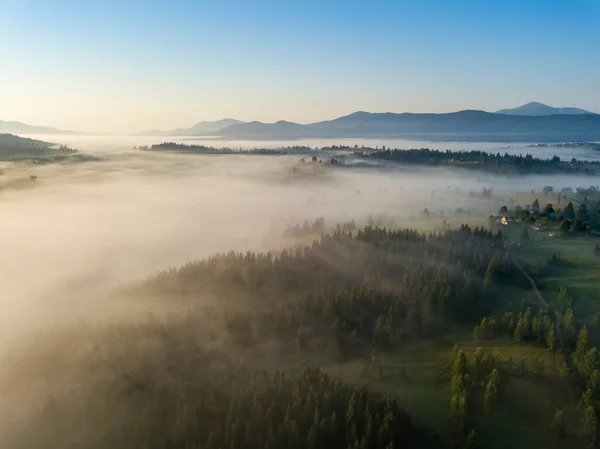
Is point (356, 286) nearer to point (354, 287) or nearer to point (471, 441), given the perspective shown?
point (354, 287)

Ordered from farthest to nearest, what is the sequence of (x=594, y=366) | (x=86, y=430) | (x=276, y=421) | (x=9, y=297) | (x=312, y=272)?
(x=9, y=297)
(x=312, y=272)
(x=86, y=430)
(x=594, y=366)
(x=276, y=421)

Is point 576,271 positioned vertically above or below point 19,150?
below

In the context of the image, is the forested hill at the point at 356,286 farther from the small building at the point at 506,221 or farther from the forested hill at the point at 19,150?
the forested hill at the point at 19,150

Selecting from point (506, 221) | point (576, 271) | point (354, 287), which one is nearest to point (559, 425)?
point (354, 287)

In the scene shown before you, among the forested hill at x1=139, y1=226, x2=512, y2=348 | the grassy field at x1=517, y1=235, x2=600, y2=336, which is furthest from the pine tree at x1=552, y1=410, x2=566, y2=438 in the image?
the forested hill at x1=139, y1=226, x2=512, y2=348

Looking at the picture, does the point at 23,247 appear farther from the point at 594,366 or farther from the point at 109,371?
the point at 594,366

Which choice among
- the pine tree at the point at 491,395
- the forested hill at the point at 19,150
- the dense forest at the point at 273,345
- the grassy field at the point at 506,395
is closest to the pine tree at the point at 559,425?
the grassy field at the point at 506,395

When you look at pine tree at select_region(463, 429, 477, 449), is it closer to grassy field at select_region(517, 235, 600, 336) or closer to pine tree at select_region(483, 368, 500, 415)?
pine tree at select_region(483, 368, 500, 415)

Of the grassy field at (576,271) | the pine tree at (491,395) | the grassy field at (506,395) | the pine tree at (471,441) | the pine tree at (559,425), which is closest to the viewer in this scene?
the pine tree at (471,441)

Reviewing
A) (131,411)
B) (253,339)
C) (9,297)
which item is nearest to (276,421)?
(131,411)

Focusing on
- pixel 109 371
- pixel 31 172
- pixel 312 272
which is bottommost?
pixel 109 371

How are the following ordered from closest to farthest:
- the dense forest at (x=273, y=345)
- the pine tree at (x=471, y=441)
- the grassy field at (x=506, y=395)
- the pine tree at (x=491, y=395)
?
the pine tree at (x=471, y=441)
the grassy field at (x=506, y=395)
the dense forest at (x=273, y=345)
the pine tree at (x=491, y=395)
